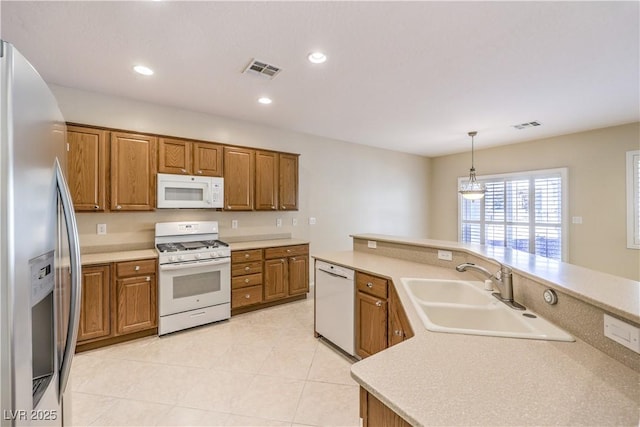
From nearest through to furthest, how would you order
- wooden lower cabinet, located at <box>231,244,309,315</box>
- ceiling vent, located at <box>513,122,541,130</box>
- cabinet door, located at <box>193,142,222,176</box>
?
cabinet door, located at <box>193,142,222,176</box> → wooden lower cabinet, located at <box>231,244,309,315</box> → ceiling vent, located at <box>513,122,541,130</box>

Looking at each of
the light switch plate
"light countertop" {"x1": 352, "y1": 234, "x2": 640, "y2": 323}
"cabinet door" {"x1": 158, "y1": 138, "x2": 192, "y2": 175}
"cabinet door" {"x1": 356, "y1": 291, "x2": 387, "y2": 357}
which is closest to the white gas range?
"cabinet door" {"x1": 158, "y1": 138, "x2": 192, "y2": 175}

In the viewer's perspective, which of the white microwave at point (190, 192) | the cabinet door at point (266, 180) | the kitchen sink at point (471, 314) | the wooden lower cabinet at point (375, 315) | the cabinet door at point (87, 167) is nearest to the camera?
the kitchen sink at point (471, 314)

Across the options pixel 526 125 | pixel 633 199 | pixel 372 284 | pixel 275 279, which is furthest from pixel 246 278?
pixel 633 199

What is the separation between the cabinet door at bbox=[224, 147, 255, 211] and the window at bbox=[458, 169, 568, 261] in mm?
4684

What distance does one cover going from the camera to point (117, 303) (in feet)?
8.75

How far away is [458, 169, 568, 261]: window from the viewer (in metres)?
4.70

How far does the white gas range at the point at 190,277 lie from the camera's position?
2.89m

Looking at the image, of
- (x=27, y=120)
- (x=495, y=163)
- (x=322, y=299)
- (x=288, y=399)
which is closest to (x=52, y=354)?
(x=27, y=120)

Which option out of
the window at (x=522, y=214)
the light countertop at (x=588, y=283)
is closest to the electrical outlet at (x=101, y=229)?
the light countertop at (x=588, y=283)

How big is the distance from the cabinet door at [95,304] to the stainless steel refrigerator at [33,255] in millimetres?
1869

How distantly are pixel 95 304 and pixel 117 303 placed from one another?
168mm

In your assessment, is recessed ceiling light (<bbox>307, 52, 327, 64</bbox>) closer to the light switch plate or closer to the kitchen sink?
the kitchen sink

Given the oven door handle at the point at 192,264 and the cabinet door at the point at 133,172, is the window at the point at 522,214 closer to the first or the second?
the oven door handle at the point at 192,264

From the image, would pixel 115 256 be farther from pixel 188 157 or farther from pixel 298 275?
pixel 298 275
